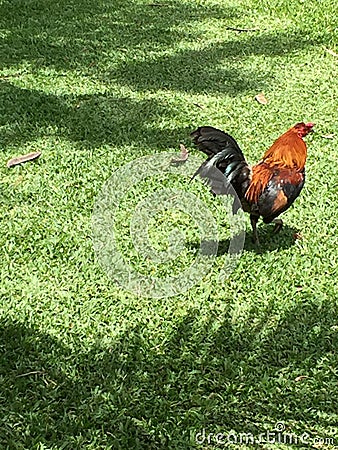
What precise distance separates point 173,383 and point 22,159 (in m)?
2.28

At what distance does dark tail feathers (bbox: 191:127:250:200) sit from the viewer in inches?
147

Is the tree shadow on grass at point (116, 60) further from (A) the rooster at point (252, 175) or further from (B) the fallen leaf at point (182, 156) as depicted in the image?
(A) the rooster at point (252, 175)

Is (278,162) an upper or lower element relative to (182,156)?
upper

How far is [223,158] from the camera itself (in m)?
3.75

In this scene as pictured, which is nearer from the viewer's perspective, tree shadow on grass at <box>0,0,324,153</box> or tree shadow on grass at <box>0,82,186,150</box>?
tree shadow on grass at <box>0,82,186,150</box>

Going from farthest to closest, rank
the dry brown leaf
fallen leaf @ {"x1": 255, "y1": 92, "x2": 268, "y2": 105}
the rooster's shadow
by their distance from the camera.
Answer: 1. fallen leaf @ {"x1": 255, "y1": 92, "x2": 268, "y2": 105}
2. the dry brown leaf
3. the rooster's shadow

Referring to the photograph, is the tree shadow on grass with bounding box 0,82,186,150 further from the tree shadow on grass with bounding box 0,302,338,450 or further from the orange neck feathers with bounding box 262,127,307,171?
the tree shadow on grass with bounding box 0,302,338,450

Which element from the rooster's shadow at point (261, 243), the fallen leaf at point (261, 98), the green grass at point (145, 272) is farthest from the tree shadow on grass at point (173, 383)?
the fallen leaf at point (261, 98)

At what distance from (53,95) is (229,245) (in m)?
2.49

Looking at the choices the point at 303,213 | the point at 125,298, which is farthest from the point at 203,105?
the point at 125,298

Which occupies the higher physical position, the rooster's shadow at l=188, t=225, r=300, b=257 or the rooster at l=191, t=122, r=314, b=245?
the rooster at l=191, t=122, r=314, b=245

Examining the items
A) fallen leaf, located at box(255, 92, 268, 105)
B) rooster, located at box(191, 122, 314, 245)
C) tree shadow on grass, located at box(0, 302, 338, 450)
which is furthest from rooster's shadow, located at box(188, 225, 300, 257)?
fallen leaf, located at box(255, 92, 268, 105)

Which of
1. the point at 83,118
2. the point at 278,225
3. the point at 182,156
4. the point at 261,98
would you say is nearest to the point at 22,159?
the point at 83,118

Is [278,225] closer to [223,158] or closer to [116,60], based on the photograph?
[223,158]
